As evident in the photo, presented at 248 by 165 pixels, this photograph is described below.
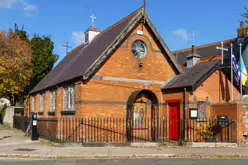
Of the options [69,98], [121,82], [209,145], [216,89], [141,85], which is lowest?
[209,145]

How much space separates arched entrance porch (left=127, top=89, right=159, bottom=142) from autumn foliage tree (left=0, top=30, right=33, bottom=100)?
15.9 meters

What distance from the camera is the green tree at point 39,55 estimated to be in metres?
39.2

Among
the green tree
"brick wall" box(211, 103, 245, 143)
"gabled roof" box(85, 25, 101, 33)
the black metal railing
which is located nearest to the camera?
"brick wall" box(211, 103, 245, 143)

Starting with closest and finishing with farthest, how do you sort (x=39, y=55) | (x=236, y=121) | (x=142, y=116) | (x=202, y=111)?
1. (x=236, y=121)
2. (x=202, y=111)
3. (x=142, y=116)
4. (x=39, y=55)

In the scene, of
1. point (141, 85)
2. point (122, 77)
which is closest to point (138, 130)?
point (141, 85)

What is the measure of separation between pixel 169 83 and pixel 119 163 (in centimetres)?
1019

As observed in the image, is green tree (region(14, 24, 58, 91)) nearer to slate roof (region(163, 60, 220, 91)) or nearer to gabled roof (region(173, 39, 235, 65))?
gabled roof (region(173, 39, 235, 65))

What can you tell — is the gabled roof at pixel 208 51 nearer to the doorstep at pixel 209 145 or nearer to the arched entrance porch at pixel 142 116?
the arched entrance porch at pixel 142 116

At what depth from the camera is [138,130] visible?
19.8 meters

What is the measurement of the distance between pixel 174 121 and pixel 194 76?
2.99m

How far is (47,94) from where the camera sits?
24203 millimetres

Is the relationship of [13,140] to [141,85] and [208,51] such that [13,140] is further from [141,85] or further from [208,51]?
[208,51]

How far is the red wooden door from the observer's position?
19.4 meters

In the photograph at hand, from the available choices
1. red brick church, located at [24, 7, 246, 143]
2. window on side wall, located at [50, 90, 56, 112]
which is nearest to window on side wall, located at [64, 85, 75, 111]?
red brick church, located at [24, 7, 246, 143]
